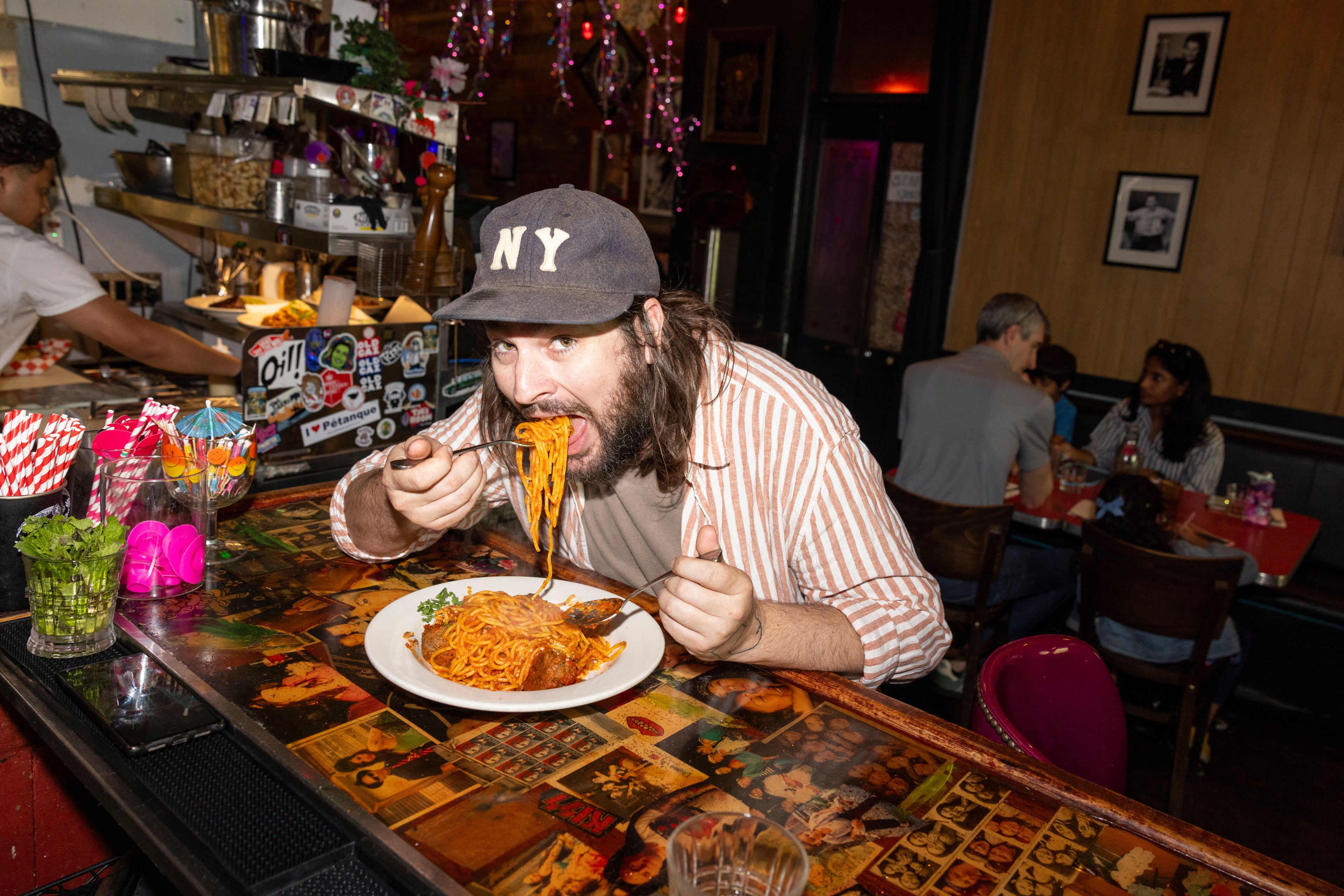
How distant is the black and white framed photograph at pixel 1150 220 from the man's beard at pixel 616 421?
5388 millimetres

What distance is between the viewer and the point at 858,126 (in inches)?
277

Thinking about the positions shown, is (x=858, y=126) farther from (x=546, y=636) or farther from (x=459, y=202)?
(x=546, y=636)

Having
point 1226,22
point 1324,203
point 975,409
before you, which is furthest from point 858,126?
point 975,409

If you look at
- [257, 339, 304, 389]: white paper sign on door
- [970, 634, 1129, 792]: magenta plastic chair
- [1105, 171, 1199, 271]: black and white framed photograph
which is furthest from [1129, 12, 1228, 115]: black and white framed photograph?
[257, 339, 304, 389]: white paper sign on door

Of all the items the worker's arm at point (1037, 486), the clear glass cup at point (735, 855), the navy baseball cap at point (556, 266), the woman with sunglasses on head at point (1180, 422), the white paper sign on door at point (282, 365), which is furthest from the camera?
the woman with sunglasses on head at point (1180, 422)

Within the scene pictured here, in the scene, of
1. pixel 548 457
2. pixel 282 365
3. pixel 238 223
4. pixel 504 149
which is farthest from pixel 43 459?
pixel 504 149

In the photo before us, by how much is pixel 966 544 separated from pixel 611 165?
252 inches

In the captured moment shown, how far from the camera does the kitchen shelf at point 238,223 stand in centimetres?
314

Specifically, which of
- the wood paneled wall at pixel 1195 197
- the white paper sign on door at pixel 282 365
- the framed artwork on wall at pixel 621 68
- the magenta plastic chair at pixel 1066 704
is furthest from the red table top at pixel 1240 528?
the framed artwork on wall at pixel 621 68

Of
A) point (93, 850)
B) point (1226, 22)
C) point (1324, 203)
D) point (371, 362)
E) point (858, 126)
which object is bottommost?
point (93, 850)

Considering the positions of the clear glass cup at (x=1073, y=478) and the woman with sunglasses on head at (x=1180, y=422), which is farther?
the woman with sunglasses on head at (x=1180, y=422)

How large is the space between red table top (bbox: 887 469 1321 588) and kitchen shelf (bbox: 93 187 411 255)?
2.67 m

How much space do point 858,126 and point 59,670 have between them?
6.72m

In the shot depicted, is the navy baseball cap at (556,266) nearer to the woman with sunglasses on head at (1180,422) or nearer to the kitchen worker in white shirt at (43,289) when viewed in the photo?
the kitchen worker in white shirt at (43,289)
